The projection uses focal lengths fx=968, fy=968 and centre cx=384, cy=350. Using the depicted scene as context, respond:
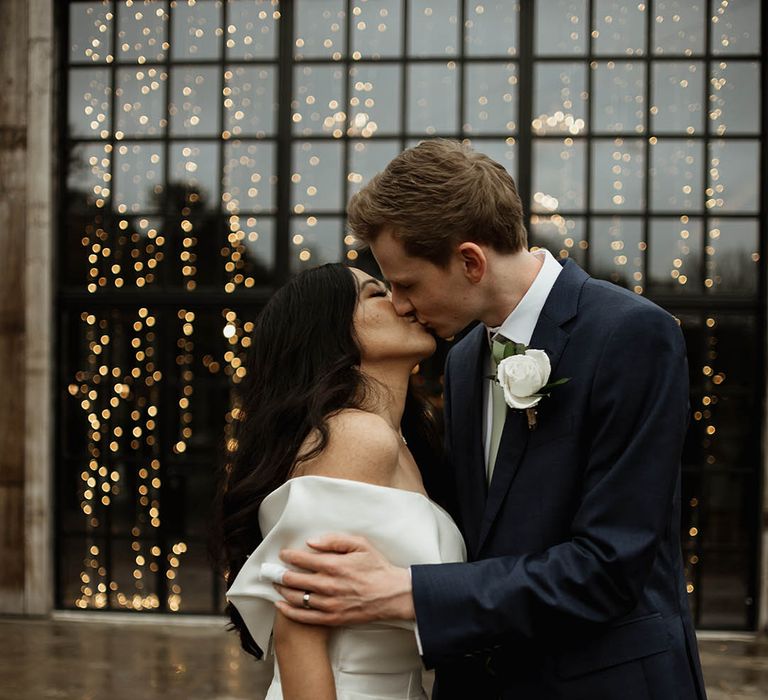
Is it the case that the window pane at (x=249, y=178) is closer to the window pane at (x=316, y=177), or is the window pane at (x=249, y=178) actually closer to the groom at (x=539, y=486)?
the window pane at (x=316, y=177)

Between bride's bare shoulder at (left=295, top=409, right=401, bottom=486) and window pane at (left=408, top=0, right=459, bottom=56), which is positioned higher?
window pane at (left=408, top=0, right=459, bottom=56)

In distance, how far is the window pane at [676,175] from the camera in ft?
21.5

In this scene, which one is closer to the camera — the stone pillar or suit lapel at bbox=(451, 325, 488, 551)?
suit lapel at bbox=(451, 325, 488, 551)

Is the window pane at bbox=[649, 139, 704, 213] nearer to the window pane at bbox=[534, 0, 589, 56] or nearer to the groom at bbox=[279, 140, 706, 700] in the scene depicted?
the window pane at bbox=[534, 0, 589, 56]

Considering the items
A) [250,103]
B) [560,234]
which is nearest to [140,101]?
[250,103]

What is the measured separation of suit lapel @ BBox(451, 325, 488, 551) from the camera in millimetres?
2254

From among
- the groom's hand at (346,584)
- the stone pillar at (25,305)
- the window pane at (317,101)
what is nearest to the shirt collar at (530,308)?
the groom's hand at (346,584)

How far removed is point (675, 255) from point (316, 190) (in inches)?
98.9

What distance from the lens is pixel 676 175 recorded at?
6574mm

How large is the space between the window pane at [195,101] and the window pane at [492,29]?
1.77m

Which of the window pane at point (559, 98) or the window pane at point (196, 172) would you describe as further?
the window pane at point (196, 172)

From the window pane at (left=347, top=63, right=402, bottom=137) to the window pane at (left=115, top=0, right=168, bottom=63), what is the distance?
1370 millimetres

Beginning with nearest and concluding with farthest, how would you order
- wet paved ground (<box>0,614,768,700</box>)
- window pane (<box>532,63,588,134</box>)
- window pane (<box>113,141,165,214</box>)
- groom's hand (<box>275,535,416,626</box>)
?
groom's hand (<box>275,535,416,626</box>) → wet paved ground (<box>0,614,768,700</box>) → window pane (<box>532,63,588,134</box>) → window pane (<box>113,141,165,214</box>)

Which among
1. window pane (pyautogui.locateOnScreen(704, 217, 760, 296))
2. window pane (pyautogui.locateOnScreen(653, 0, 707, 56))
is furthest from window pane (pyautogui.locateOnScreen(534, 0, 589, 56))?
window pane (pyautogui.locateOnScreen(704, 217, 760, 296))
